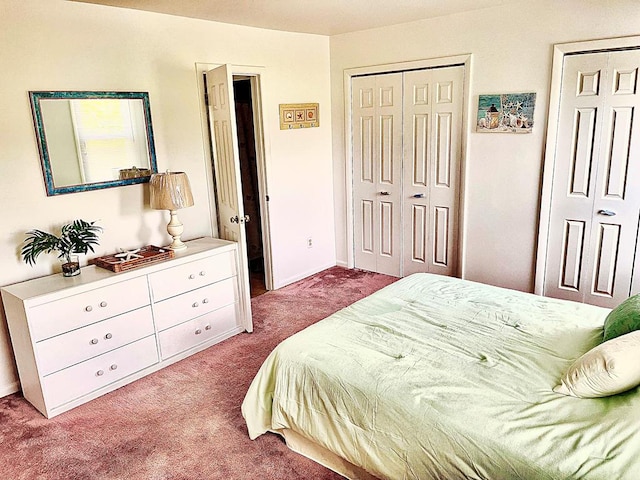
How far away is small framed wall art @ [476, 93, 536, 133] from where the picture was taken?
3617 millimetres

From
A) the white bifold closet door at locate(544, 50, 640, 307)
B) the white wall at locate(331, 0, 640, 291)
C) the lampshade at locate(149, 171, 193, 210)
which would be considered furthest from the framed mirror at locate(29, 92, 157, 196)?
the white bifold closet door at locate(544, 50, 640, 307)

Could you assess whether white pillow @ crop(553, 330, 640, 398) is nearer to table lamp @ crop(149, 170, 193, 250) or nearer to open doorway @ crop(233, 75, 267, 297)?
table lamp @ crop(149, 170, 193, 250)

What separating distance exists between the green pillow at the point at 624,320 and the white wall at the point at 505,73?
1.71m

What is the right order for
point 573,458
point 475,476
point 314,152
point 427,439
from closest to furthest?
point 573,458, point 475,476, point 427,439, point 314,152

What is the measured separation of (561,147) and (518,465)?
2.69 meters

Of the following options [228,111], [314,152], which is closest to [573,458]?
[228,111]

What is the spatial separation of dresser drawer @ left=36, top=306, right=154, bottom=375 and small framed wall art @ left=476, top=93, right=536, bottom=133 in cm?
297

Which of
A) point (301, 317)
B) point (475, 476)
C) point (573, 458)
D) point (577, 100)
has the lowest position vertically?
point (301, 317)

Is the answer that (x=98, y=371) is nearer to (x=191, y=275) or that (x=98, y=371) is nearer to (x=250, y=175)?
(x=191, y=275)

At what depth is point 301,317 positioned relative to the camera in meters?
3.98

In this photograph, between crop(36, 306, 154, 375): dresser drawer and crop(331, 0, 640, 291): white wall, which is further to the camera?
crop(331, 0, 640, 291): white wall

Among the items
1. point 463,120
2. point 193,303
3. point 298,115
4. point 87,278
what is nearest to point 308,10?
point 298,115

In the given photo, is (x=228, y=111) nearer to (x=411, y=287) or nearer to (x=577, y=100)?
(x=411, y=287)

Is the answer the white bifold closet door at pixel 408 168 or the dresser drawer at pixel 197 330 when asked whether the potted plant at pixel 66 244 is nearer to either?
the dresser drawer at pixel 197 330
